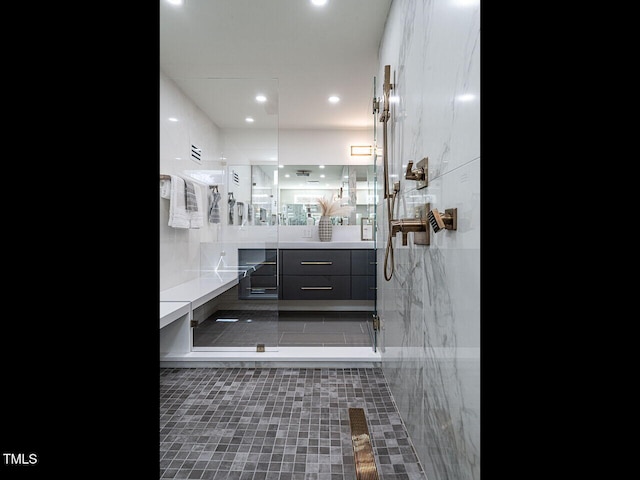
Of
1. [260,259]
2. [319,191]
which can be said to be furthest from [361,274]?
[260,259]

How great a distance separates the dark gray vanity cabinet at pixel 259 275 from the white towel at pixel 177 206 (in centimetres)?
46

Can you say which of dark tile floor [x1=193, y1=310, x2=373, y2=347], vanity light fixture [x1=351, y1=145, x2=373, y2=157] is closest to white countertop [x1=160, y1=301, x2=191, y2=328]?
dark tile floor [x1=193, y1=310, x2=373, y2=347]

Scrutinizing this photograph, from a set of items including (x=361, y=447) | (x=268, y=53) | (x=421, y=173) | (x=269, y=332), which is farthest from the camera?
(x=269, y=332)

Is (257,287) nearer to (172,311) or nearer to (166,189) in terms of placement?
(172,311)

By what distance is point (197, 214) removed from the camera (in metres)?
2.73

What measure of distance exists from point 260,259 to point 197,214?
0.61 m

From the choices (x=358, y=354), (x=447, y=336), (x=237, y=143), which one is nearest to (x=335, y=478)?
(x=447, y=336)

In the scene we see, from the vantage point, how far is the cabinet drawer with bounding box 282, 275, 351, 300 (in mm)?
3406

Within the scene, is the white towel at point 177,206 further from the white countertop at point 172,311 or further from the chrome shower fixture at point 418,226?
the chrome shower fixture at point 418,226

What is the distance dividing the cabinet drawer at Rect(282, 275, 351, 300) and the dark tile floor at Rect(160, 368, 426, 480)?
125 cm

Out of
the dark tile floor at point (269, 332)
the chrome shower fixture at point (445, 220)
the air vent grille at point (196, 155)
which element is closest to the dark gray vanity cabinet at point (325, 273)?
the dark tile floor at point (269, 332)

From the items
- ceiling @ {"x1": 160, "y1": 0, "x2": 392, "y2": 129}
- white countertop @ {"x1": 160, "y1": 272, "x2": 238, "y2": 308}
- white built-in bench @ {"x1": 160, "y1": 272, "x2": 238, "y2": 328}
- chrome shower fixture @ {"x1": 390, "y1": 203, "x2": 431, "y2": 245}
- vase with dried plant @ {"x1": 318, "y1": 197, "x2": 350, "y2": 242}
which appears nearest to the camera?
chrome shower fixture @ {"x1": 390, "y1": 203, "x2": 431, "y2": 245}

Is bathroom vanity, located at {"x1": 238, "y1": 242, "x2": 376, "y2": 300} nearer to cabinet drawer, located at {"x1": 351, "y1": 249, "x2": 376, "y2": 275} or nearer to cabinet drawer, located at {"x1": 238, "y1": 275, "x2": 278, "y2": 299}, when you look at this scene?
cabinet drawer, located at {"x1": 351, "y1": 249, "x2": 376, "y2": 275}
